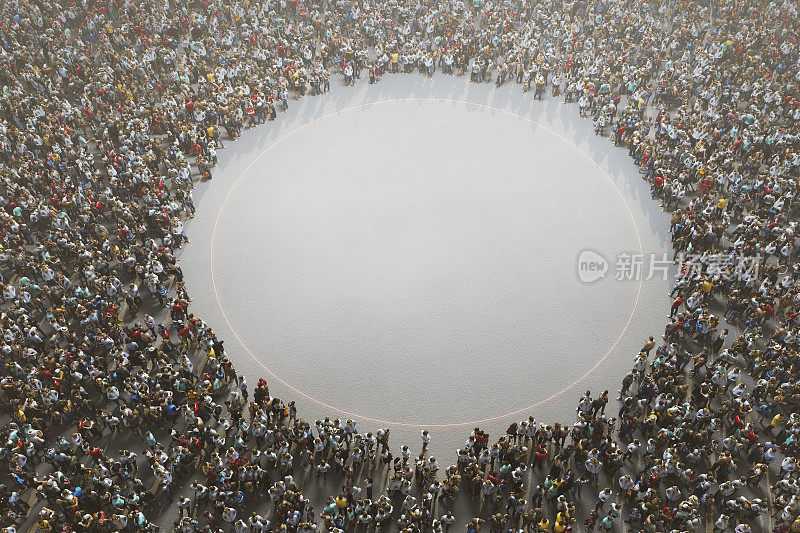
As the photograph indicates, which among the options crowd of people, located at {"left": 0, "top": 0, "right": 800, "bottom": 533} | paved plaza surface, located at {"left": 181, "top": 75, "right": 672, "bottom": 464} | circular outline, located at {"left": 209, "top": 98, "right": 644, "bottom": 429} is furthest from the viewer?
paved plaza surface, located at {"left": 181, "top": 75, "right": 672, "bottom": 464}

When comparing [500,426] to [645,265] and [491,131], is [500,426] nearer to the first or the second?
[645,265]

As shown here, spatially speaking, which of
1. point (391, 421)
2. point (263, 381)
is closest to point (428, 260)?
point (391, 421)

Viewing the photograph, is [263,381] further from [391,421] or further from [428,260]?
[428,260]

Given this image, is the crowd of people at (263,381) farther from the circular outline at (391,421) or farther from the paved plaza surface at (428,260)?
the paved plaza surface at (428,260)

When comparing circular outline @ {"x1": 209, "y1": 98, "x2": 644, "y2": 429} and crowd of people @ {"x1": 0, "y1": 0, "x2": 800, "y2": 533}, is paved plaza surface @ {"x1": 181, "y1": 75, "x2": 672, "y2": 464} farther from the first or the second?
crowd of people @ {"x1": 0, "y1": 0, "x2": 800, "y2": 533}

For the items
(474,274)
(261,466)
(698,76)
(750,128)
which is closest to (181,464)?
(261,466)

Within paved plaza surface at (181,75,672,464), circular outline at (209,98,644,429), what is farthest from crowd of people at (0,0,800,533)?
paved plaza surface at (181,75,672,464)
